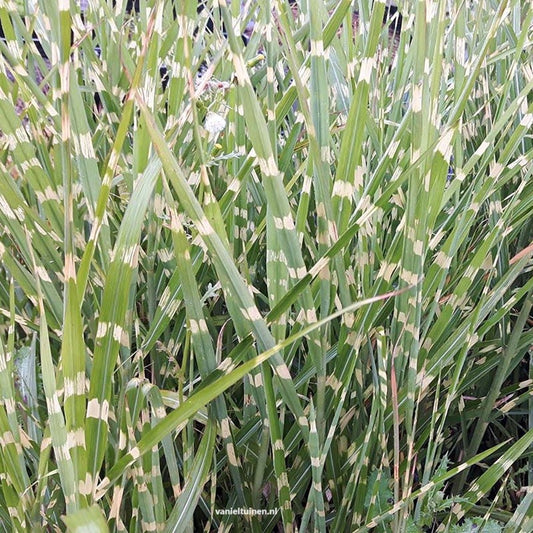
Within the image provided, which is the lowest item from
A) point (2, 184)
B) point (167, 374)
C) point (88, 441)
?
point (167, 374)

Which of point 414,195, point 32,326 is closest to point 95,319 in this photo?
point 32,326

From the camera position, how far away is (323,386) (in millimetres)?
463

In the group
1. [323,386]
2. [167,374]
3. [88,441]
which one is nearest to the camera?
[88,441]

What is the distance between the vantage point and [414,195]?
0.44 meters

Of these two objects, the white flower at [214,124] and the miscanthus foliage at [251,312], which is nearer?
the miscanthus foliage at [251,312]

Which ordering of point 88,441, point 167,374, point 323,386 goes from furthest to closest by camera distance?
1. point 167,374
2. point 323,386
3. point 88,441

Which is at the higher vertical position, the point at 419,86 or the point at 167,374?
the point at 419,86

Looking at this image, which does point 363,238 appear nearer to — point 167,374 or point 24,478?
point 167,374

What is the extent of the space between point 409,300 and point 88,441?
0.25 m

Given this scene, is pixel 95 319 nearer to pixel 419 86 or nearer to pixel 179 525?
pixel 179 525

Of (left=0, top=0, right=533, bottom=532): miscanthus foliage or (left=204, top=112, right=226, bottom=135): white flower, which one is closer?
(left=0, top=0, right=533, bottom=532): miscanthus foliage

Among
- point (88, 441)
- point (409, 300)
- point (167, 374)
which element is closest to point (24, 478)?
point (88, 441)

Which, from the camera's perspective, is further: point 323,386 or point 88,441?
point 323,386

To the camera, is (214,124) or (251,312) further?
(214,124)
